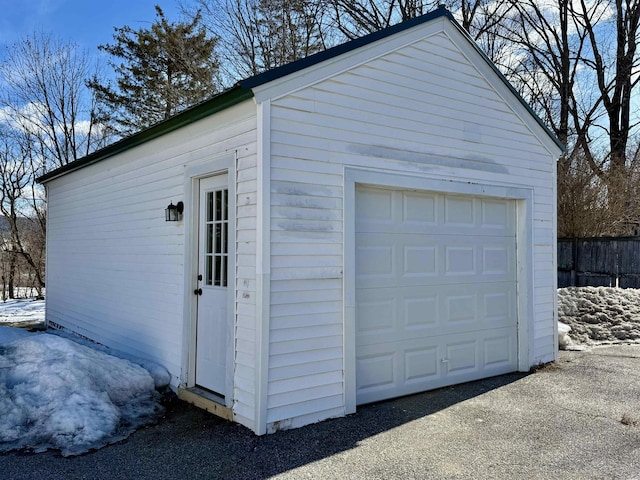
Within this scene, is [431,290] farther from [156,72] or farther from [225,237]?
[156,72]

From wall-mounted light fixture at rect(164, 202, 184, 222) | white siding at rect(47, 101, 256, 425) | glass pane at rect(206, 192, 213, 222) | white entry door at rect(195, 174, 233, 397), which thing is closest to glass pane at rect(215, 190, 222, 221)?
white entry door at rect(195, 174, 233, 397)

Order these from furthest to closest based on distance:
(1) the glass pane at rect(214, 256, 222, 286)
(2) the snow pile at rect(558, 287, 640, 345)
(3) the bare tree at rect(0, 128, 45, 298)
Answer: (3) the bare tree at rect(0, 128, 45, 298), (2) the snow pile at rect(558, 287, 640, 345), (1) the glass pane at rect(214, 256, 222, 286)

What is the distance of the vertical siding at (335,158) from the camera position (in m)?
4.12

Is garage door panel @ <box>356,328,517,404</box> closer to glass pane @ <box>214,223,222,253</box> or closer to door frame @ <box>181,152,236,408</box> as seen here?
door frame @ <box>181,152,236,408</box>

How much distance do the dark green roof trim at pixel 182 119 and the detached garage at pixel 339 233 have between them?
0.03 metres

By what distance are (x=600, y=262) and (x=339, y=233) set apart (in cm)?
920

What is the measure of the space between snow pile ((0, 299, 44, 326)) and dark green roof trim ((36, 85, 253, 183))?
13.7ft

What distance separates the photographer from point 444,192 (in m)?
5.35

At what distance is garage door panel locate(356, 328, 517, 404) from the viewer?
4.78 metres

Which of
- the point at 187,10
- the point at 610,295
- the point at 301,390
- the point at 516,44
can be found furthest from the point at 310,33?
the point at 301,390

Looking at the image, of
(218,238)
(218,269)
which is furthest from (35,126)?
(218,269)

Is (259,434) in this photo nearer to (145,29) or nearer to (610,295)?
(610,295)

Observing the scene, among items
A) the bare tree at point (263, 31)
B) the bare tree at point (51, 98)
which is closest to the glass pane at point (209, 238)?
the bare tree at point (263, 31)

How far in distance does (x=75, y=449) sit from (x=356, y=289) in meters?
2.67
